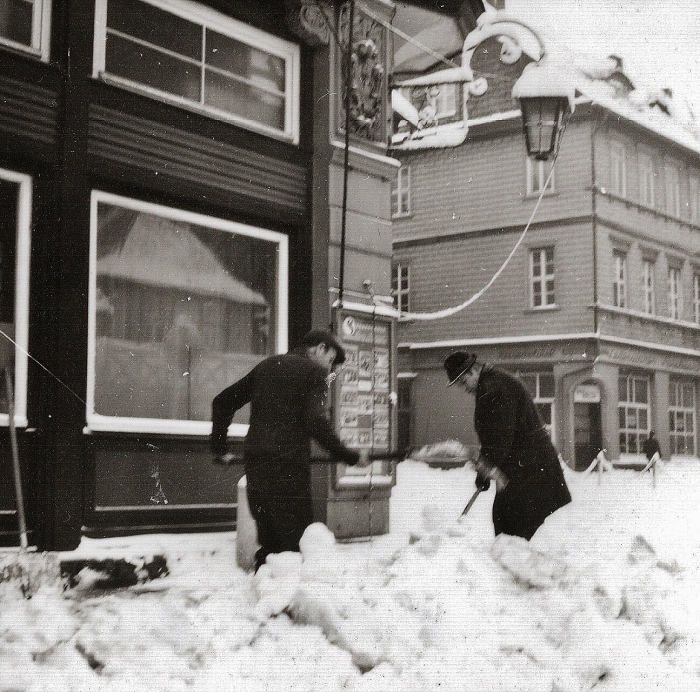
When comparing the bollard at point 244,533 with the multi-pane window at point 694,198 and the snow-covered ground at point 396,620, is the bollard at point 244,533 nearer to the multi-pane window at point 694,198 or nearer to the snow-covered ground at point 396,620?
the snow-covered ground at point 396,620

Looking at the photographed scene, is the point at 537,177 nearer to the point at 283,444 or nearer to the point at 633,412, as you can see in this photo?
the point at 633,412

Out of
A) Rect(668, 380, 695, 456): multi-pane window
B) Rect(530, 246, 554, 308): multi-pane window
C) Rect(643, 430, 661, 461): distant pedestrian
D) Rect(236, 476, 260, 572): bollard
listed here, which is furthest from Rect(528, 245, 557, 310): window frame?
Rect(236, 476, 260, 572): bollard

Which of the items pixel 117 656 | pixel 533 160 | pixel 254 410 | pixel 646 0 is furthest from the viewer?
pixel 533 160

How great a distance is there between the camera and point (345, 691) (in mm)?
3271

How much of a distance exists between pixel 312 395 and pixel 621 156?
155 inches

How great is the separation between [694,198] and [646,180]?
650 millimetres

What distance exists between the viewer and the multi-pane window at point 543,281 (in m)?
7.43

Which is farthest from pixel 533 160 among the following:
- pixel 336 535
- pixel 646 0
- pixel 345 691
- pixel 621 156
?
pixel 345 691

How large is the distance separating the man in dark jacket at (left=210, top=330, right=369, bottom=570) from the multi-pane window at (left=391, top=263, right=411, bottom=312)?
3.03m

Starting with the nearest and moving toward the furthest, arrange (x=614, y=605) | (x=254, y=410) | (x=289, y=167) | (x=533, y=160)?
(x=614, y=605) < (x=254, y=410) < (x=289, y=167) < (x=533, y=160)

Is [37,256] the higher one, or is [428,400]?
[37,256]

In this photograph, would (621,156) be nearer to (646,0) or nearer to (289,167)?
(646,0)

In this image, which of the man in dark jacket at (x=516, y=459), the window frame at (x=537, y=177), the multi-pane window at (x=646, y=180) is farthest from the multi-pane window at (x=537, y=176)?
the man in dark jacket at (x=516, y=459)

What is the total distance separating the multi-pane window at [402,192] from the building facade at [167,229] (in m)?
0.69
